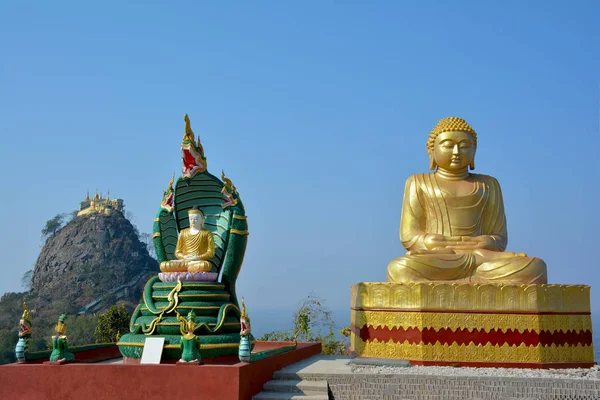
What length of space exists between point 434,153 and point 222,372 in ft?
22.4

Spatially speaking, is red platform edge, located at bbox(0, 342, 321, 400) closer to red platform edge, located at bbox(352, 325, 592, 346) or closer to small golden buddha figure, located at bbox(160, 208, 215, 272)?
small golden buddha figure, located at bbox(160, 208, 215, 272)

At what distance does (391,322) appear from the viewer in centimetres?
1080

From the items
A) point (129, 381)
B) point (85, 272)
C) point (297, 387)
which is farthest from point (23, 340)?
point (85, 272)

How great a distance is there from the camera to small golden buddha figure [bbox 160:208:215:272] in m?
10.2

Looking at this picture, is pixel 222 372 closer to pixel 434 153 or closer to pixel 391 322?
pixel 391 322

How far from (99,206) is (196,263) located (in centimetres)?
5216

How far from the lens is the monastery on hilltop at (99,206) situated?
193 ft

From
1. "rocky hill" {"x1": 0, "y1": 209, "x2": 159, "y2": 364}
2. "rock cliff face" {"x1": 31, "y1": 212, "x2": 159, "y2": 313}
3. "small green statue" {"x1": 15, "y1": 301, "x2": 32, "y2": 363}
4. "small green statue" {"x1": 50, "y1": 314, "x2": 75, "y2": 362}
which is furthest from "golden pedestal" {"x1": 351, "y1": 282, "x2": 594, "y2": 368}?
"rock cliff face" {"x1": 31, "y1": 212, "x2": 159, "y2": 313}

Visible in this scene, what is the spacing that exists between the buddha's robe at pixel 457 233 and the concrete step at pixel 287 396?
3250 mm

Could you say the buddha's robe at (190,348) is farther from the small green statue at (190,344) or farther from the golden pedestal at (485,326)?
the golden pedestal at (485,326)

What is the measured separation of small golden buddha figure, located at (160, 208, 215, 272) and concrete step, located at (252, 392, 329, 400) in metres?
2.41

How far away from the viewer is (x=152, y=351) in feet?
29.8

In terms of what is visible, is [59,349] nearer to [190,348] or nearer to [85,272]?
[190,348]

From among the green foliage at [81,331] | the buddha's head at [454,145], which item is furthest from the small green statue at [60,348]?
the green foliage at [81,331]
